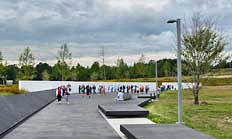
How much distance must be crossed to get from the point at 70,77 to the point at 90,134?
88.2 m

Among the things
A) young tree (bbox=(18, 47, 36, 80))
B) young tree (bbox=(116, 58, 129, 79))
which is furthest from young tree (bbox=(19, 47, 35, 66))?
young tree (bbox=(116, 58, 129, 79))

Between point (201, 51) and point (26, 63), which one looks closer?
point (201, 51)

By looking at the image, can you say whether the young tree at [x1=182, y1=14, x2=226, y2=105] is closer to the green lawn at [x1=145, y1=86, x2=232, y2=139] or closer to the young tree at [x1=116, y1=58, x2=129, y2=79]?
the green lawn at [x1=145, y1=86, x2=232, y2=139]

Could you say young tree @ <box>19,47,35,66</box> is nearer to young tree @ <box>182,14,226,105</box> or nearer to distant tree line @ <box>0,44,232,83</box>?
distant tree line @ <box>0,44,232,83</box>

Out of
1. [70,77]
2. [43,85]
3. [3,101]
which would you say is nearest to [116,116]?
[3,101]

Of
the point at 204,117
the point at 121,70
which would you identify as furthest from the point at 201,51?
the point at 121,70

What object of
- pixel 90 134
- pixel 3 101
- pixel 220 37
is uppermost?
pixel 220 37

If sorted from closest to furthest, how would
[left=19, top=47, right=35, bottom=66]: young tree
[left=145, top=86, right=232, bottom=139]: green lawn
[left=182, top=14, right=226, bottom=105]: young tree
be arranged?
[left=145, top=86, right=232, bottom=139]: green lawn, [left=182, top=14, right=226, bottom=105]: young tree, [left=19, top=47, right=35, bottom=66]: young tree

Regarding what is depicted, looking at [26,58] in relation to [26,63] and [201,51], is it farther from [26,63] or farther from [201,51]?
[201,51]

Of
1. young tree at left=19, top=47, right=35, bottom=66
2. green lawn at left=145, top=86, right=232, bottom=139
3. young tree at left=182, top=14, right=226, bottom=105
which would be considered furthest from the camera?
young tree at left=19, top=47, right=35, bottom=66

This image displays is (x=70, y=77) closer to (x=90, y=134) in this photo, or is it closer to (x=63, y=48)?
(x=63, y=48)

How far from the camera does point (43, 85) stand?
6247 centimetres

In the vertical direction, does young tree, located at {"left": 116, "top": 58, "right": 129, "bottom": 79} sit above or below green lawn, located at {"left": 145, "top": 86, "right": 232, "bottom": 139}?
above

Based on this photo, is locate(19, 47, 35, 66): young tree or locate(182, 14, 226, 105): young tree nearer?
locate(182, 14, 226, 105): young tree
